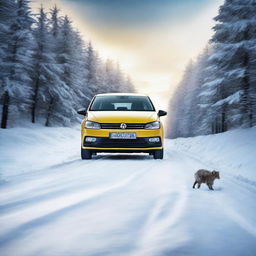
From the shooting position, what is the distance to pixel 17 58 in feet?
80.9

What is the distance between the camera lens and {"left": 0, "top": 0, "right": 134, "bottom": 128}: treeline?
23453 millimetres

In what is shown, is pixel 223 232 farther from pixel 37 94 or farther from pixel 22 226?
pixel 37 94

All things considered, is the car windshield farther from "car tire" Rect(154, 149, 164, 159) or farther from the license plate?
"car tire" Rect(154, 149, 164, 159)

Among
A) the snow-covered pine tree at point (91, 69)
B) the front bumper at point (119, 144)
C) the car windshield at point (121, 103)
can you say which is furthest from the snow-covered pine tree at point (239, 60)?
the snow-covered pine tree at point (91, 69)

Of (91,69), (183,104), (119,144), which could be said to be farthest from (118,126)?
(183,104)

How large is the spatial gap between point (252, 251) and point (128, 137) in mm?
5527

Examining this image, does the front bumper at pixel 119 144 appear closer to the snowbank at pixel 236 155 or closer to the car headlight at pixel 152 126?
the car headlight at pixel 152 126

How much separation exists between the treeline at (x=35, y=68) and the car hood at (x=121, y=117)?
1649 cm

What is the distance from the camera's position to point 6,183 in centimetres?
412

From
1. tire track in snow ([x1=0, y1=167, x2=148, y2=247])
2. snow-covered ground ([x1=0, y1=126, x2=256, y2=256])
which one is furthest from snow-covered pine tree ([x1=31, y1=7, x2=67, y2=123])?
tire track in snow ([x1=0, y1=167, x2=148, y2=247])

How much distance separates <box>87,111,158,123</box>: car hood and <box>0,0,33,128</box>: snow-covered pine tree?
692 inches

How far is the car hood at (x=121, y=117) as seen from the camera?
7.50m

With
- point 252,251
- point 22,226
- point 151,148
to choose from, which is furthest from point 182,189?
point 151,148

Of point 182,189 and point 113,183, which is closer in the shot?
point 182,189
